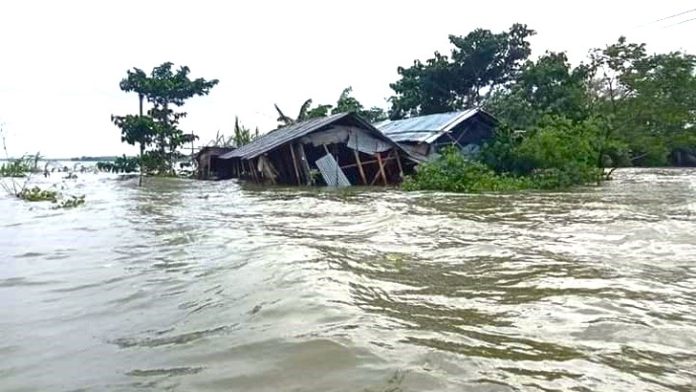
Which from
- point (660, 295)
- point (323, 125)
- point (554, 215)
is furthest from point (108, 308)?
point (323, 125)

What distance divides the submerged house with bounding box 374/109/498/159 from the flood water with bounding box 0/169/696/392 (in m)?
13.5

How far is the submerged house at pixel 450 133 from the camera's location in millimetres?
21750

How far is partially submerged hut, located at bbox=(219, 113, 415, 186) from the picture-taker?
1945cm

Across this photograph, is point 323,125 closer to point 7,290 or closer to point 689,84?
point 7,290

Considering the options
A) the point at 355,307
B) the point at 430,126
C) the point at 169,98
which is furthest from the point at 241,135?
the point at 355,307

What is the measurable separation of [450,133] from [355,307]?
1921 cm

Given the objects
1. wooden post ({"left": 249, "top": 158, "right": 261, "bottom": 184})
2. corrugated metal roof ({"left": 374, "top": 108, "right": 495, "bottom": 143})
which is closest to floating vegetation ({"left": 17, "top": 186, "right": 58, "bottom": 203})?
wooden post ({"left": 249, "top": 158, "right": 261, "bottom": 184})

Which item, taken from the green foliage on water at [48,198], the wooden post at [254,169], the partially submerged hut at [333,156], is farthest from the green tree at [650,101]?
the green foliage on water at [48,198]

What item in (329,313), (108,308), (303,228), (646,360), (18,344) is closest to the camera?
(646,360)

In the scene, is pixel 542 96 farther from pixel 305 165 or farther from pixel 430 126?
pixel 305 165

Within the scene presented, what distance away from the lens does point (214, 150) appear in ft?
97.2

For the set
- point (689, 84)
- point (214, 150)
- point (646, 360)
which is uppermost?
point (689, 84)

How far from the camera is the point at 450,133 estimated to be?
22.4 m

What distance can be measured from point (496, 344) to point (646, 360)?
73 centimetres
